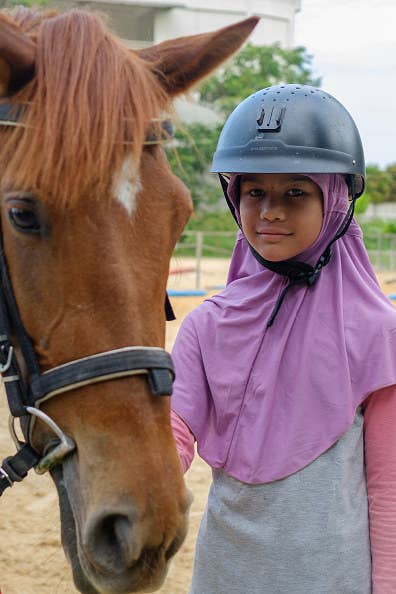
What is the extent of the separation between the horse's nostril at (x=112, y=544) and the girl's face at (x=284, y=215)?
873 mm

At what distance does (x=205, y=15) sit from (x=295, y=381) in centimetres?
3360

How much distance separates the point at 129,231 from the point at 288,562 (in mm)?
987

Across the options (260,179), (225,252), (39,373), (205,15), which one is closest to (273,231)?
(260,179)

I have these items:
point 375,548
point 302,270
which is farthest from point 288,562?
point 302,270

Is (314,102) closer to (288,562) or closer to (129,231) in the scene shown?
(129,231)

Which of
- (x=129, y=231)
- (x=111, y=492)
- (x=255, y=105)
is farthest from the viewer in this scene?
(x=255, y=105)

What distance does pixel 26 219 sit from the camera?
65.1 inches

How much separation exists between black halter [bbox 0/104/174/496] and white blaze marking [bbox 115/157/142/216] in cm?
16

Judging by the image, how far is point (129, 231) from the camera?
1681mm

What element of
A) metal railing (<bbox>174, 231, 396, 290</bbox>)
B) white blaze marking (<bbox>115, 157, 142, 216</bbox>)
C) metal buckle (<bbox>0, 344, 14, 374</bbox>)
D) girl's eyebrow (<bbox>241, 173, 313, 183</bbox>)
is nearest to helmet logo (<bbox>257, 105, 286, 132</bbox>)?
girl's eyebrow (<bbox>241, 173, 313, 183</bbox>)

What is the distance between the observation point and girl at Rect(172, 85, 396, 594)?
1894 mm

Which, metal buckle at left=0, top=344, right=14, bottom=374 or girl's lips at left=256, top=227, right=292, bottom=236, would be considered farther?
girl's lips at left=256, top=227, right=292, bottom=236

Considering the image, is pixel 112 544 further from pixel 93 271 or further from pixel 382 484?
pixel 382 484

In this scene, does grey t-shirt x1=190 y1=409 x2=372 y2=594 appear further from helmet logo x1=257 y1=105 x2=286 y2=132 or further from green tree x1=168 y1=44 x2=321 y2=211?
green tree x1=168 y1=44 x2=321 y2=211
